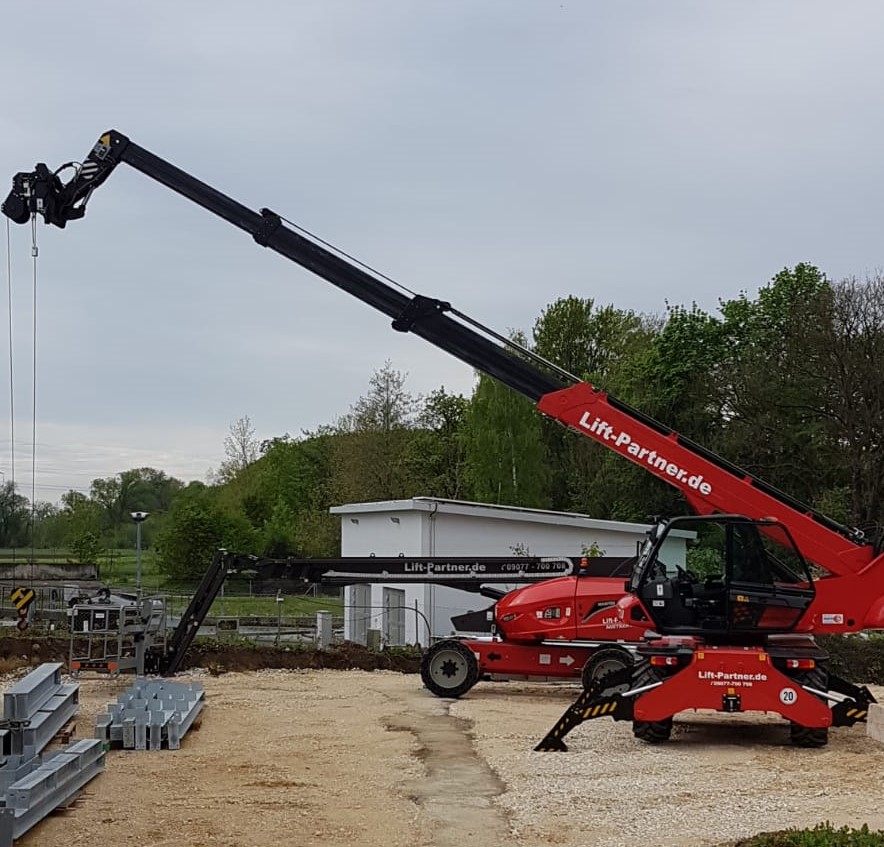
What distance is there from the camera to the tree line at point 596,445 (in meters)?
38.0

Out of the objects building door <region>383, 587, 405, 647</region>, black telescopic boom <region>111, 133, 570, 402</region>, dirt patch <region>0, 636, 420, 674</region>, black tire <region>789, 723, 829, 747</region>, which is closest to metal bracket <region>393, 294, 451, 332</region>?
black telescopic boom <region>111, 133, 570, 402</region>

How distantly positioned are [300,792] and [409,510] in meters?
16.8

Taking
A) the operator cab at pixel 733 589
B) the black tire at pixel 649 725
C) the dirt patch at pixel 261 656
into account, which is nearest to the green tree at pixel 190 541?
the dirt patch at pixel 261 656

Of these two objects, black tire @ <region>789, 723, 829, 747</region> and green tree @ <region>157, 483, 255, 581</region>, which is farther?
green tree @ <region>157, 483, 255, 581</region>

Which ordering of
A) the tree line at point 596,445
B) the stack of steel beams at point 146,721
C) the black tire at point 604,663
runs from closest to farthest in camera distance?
the stack of steel beams at point 146,721
the black tire at point 604,663
the tree line at point 596,445

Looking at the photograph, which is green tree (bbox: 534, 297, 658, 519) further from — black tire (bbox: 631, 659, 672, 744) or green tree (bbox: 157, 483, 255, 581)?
black tire (bbox: 631, 659, 672, 744)

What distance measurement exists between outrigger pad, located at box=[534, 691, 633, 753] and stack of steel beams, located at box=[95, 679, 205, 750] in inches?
156

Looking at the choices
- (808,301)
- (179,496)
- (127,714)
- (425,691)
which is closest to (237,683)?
(425,691)

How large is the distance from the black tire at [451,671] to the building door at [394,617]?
27.2 feet

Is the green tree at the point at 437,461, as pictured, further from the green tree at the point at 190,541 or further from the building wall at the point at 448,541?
the building wall at the point at 448,541

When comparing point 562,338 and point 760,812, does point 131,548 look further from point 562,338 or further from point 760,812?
point 760,812

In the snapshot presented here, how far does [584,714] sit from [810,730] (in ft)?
8.23

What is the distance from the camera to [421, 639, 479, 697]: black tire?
17.2 m

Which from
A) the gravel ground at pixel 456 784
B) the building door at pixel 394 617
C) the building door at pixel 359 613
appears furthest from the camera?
the building door at pixel 359 613
